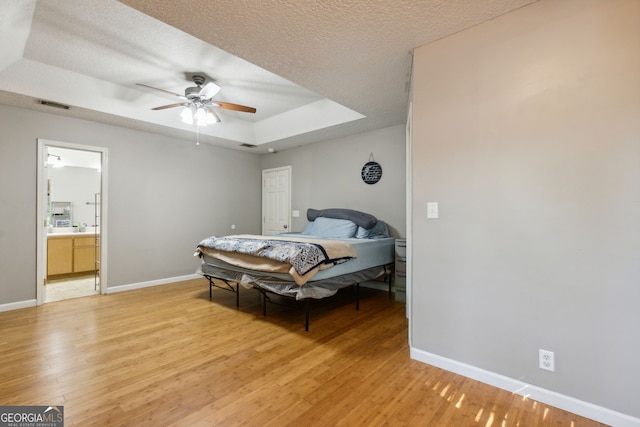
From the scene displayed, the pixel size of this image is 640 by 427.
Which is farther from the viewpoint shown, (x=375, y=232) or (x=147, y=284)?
(x=147, y=284)

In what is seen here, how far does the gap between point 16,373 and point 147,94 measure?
11.2ft

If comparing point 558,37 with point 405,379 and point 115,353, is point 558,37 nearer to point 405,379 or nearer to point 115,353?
point 405,379

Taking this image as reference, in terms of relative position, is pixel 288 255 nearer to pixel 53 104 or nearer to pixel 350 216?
pixel 350 216

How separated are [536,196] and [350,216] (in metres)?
2.71

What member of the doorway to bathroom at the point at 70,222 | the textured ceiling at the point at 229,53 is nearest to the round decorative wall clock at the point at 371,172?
the textured ceiling at the point at 229,53

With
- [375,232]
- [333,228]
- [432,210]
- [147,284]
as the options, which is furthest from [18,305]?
[432,210]

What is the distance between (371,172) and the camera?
4.55 m

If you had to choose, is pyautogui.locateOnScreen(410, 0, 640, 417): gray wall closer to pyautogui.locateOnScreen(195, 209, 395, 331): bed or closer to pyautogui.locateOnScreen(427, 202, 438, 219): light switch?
pyautogui.locateOnScreen(427, 202, 438, 219): light switch

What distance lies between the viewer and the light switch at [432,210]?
215 cm

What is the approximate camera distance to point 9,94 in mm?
3090

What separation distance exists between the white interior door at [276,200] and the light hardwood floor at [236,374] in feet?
9.05

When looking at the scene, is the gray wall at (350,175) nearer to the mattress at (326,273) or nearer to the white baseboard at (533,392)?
the mattress at (326,273)

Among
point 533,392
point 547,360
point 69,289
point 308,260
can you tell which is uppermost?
point 308,260

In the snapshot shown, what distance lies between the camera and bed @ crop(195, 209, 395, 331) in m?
2.81
